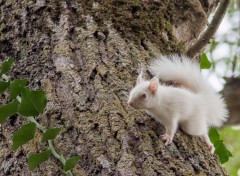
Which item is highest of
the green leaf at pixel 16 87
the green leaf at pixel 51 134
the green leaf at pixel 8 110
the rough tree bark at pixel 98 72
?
the green leaf at pixel 16 87

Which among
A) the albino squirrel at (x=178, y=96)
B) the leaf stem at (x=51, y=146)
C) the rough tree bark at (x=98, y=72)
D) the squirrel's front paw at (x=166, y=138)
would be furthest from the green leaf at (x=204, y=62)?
the leaf stem at (x=51, y=146)

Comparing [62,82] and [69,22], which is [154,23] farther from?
[62,82]

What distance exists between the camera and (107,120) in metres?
1.52

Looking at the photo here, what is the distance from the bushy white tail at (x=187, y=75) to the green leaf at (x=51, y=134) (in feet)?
1.43

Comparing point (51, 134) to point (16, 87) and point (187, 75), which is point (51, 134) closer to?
point (16, 87)

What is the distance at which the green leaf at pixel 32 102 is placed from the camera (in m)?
1.44

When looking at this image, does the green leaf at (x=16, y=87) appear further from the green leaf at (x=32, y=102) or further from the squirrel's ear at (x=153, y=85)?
the squirrel's ear at (x=153, y=85)

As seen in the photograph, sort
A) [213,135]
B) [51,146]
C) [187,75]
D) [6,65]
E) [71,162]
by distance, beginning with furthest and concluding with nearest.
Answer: [213,135], [187,75], [6,65], [51,146], [71,162]

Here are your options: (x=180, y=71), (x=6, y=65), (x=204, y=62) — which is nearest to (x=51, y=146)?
(x=6, y=65)

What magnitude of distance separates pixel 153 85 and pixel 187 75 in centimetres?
18

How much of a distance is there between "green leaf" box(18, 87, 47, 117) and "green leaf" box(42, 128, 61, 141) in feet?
0.23

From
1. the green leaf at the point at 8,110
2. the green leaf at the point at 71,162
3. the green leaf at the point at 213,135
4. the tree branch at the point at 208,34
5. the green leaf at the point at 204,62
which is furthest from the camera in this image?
the green leaf at the point at 204,62

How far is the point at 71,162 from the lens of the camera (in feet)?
4.50

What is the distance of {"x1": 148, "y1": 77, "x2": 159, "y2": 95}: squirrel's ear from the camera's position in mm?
1662
